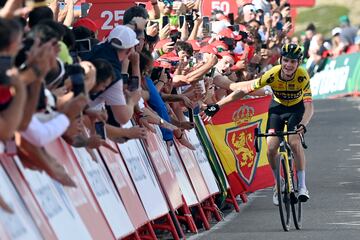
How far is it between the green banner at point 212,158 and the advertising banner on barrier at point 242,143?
0.23 metres

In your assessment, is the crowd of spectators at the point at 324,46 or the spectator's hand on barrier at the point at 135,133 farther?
the crowd of spectators at the point at 324,46

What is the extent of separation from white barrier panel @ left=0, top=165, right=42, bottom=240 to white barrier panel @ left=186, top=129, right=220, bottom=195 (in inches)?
305

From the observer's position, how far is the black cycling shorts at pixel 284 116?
17422 millimetres

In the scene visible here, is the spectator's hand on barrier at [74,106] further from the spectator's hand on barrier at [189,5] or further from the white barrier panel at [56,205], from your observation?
the spectator's hand on barrier at [189,5]

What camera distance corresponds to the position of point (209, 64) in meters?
17.1

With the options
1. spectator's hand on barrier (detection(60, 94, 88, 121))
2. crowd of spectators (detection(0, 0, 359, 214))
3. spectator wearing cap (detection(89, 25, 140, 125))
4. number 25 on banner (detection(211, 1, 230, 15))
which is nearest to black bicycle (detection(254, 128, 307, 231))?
crowd of spectators (detection(0, 0, 359, 214))

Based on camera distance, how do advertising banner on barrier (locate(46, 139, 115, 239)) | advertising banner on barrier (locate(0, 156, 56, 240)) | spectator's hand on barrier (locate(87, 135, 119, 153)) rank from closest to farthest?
advertising banner on barrier (locate(0, 156, 56, 240)) → advertising banner on barrier (locate(46, 139, 115, 239)) → spectator's hand on barrier (locate(87, 135, 119, 153))

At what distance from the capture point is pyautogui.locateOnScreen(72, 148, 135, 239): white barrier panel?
38.6 feet

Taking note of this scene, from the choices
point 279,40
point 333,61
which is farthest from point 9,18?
point 333,61

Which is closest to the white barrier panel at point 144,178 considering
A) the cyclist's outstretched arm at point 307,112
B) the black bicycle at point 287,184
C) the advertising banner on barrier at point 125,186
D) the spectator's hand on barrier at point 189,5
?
the advertising banner on barrier at point 125,186

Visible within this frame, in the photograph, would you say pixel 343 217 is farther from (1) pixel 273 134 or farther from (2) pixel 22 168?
(2) pixel 22 168

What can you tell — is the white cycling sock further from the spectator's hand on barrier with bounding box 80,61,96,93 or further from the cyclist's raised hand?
the spectator's hand on barrier with bounding box 80,61,96,93

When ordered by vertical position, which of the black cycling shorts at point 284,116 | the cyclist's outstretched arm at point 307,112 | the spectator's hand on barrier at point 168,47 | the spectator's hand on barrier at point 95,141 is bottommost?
the black cycling shorts at point 284,116

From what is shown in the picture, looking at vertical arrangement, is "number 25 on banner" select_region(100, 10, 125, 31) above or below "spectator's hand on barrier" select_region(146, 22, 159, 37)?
above
